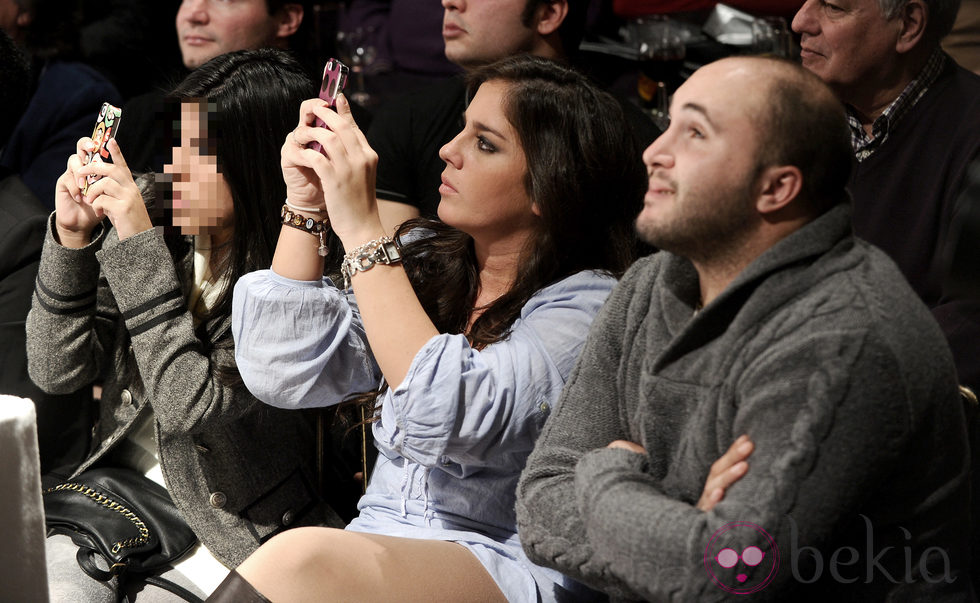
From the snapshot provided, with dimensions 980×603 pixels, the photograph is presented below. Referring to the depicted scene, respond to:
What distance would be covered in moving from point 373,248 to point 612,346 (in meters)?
0.39

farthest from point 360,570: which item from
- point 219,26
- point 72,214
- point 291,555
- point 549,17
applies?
point 219,26

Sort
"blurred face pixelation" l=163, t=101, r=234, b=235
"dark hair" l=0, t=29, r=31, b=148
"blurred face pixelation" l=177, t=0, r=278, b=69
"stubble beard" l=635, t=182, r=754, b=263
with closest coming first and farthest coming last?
"stubble beard" l=635, t=182, r=754, b=263
"blurred face pixelation" l=163, t=101, r=234, b=235
"dark hair" l=0, t=29, r=31, b=148
"blurred face pixelation" l=177, t=0, r=278, b=69

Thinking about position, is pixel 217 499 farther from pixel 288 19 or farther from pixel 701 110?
pixel 288 19

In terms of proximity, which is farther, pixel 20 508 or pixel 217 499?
pixel 217 499

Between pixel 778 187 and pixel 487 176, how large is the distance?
0.58 metres

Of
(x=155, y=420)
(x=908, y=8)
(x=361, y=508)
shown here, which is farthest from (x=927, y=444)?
(x=155, y=420)

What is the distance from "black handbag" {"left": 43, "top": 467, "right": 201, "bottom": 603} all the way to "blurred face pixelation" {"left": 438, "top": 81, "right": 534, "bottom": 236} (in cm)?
75

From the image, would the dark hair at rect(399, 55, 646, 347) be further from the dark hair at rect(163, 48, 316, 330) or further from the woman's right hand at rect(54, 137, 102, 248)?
the woman's right hand at rect(54, 137, 102, 248)

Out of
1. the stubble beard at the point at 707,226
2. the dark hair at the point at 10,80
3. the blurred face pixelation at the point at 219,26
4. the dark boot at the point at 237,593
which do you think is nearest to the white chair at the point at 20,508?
the dark boot at the point at 237,593

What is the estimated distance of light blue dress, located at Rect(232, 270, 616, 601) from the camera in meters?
1.51

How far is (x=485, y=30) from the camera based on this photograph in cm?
264

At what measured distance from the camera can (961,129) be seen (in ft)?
6.48

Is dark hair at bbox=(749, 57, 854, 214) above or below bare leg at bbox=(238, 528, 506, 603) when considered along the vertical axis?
above

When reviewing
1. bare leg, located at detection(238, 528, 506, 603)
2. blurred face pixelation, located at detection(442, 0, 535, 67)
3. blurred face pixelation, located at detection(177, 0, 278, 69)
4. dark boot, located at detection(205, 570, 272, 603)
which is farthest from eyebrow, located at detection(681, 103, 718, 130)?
blurred face pixelation, located at detection(177, 0, 278, 69)
